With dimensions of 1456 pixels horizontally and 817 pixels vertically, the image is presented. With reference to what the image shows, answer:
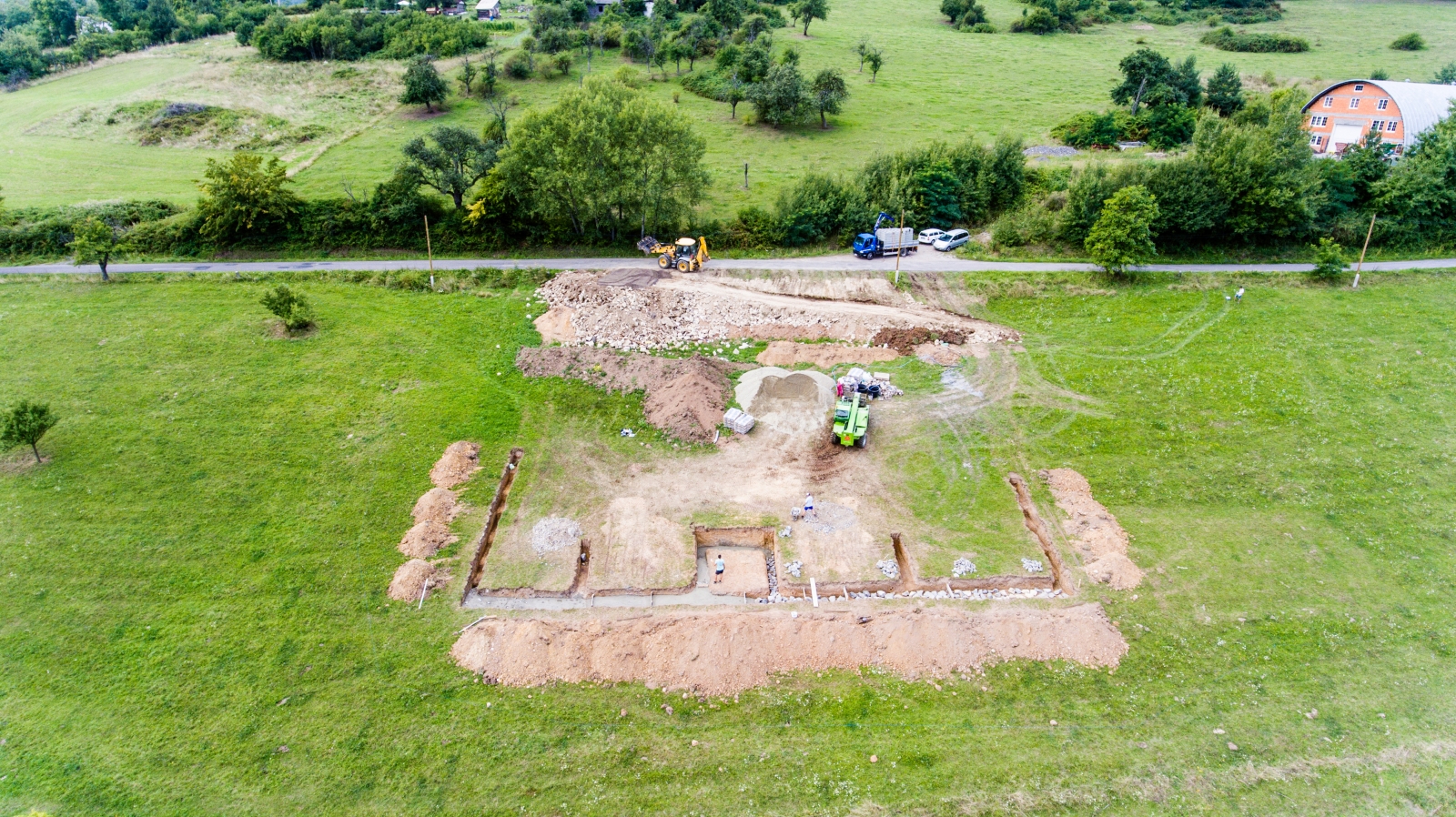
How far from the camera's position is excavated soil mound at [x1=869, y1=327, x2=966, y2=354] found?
129ft

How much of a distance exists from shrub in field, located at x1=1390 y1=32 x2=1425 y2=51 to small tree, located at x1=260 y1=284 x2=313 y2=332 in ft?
399

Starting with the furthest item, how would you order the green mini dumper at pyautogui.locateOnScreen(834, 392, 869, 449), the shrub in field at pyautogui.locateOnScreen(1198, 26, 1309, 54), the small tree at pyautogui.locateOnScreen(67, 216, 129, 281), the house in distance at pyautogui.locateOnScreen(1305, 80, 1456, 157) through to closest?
the shrub in field at pyautogui.locateOnScreen(1198, 26, 1309, 54)
the house in distance at pyautogui.locateOnScreen(1305, 80, 1456, 157)
the small tree at pyautogui.locateOnScreen(67, 216, 129, 281)
the green mini dumper at pyautogui.locateOnScreen(834, 392, 869, 449)

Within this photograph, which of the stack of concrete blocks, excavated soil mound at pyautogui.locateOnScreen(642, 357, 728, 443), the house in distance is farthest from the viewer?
the house in distance

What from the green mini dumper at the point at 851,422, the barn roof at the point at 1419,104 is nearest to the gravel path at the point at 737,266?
the barn roof at the point at 1419,104

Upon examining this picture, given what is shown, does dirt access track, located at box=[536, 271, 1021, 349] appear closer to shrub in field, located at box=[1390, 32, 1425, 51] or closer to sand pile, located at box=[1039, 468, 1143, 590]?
sand pile, located at box=[1039, 468, 1143, 590]

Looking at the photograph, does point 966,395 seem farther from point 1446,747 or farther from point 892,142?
point 892,142

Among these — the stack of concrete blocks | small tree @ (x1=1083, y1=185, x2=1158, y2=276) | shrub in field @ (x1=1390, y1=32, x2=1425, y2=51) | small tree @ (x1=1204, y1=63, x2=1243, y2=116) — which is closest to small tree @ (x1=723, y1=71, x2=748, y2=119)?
small tree @ (x1=1083, y1=185, x2=1158, y2=276)

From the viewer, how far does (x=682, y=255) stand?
46469mm

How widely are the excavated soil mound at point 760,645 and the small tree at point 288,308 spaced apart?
24.7m

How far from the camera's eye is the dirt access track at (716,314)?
40.4 metres

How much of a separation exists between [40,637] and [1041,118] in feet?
259

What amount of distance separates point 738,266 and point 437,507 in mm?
25357

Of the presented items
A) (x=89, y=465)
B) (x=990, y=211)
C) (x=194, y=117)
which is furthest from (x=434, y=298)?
(x=194, y=117)

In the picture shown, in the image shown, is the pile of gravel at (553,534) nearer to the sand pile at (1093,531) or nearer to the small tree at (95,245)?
the sand pile at (1093,531)
